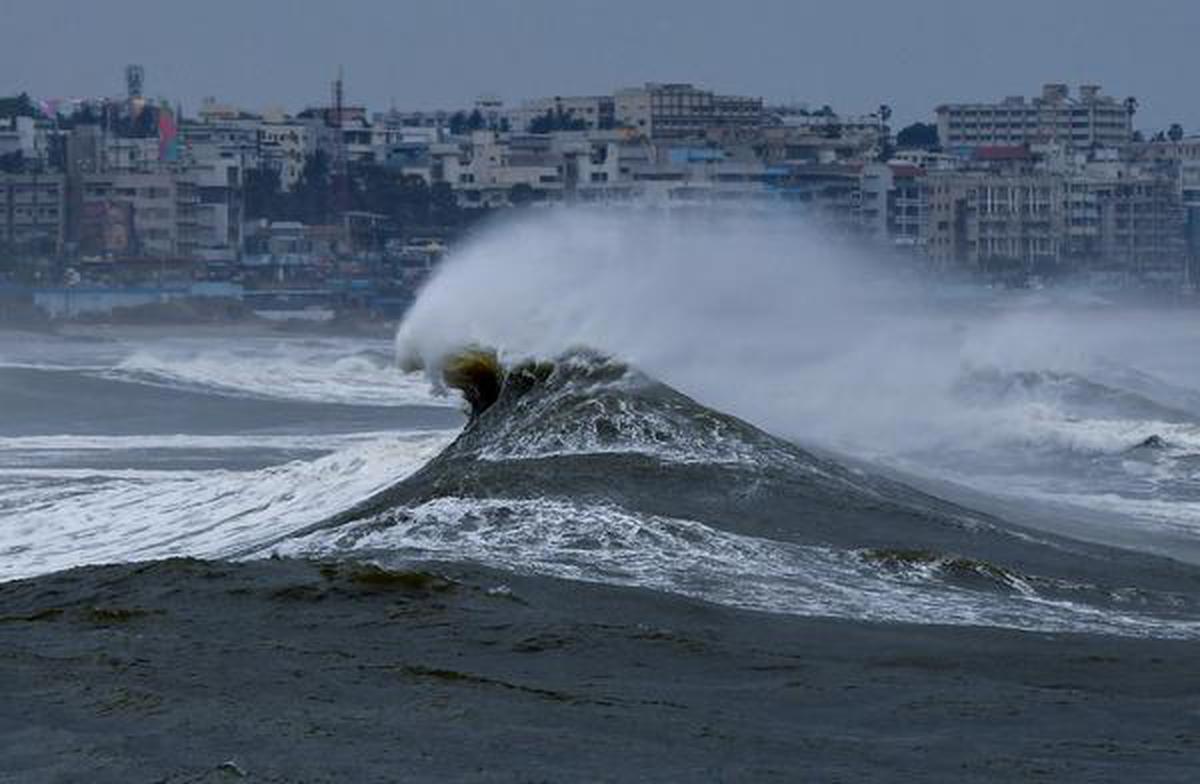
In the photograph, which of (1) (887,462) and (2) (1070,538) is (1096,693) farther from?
(1) (887,462)

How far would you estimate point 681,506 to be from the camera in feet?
61.2

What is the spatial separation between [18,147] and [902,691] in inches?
4983

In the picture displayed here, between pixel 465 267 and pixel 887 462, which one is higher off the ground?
pixel 465 267

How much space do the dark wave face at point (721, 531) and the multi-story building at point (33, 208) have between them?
101252mm

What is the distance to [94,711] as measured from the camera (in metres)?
12.0

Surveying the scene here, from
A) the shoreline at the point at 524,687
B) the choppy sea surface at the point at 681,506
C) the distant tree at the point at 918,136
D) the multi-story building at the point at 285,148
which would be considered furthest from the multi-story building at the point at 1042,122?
the shoreline at the point at 524,687

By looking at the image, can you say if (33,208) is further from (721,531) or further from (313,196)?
(721,531)

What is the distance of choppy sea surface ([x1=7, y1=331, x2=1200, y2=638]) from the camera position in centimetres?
1617

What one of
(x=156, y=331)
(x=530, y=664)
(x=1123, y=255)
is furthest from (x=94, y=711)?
(x=1123, y=255)

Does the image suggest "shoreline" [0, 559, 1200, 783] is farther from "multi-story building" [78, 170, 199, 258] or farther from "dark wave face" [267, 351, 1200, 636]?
"multi-story building" [78, 170, 199, 258]

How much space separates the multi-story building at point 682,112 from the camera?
147500 mm

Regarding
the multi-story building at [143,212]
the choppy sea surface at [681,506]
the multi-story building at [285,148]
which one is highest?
the multi-story building at [285,148]

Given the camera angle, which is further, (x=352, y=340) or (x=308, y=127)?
(x=308, y=127)

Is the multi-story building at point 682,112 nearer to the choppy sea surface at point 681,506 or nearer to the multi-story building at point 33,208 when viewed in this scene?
the multi-story building at point 33,208
